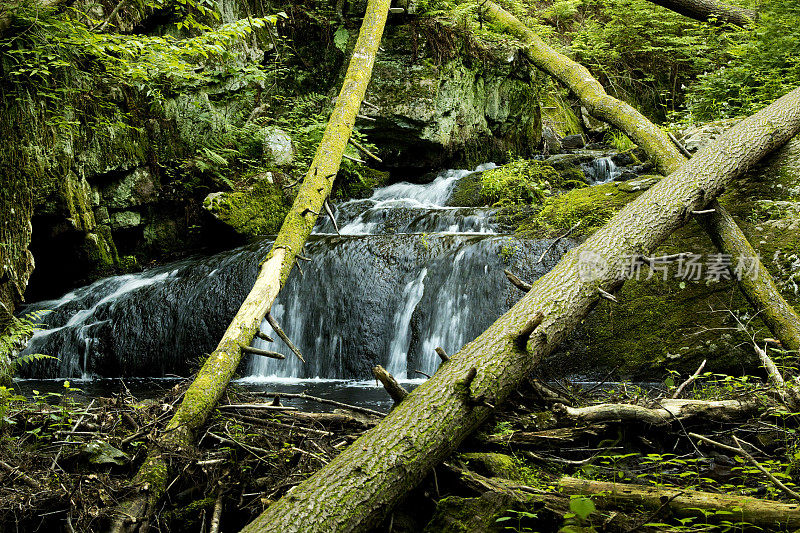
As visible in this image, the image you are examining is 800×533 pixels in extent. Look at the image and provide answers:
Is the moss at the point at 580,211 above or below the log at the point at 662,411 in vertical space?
above

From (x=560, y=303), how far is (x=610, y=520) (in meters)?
1.51

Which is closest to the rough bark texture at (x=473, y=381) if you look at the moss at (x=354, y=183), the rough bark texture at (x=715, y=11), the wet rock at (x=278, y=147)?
the rough bark texture at (x=715, y=11)

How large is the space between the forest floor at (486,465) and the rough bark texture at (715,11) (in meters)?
9.44

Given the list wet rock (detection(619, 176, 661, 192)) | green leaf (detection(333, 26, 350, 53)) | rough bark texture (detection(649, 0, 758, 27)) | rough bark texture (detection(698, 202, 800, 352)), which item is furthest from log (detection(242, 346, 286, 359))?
rough bark texture (detection(649, 0, 758, 27))

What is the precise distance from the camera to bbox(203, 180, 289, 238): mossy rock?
915 cm

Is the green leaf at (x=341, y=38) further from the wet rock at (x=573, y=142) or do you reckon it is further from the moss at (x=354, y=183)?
the wet rock at (x=573, y=142)

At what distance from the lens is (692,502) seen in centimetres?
225

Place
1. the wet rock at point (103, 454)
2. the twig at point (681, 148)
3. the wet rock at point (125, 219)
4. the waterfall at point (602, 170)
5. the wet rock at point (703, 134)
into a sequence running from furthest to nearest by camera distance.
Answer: the waterfall at point (602, 170) < the wet rock at point (125, 219) < the wet rock at point (703, 134) < the twig at point (681, 148) < the wet rock at point (103, 454)

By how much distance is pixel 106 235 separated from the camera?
9.07 meters

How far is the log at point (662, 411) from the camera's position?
2.96 m

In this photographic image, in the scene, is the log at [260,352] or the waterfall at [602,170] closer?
the log at [260,352]

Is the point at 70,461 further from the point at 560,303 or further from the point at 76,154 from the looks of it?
the point at 76,154

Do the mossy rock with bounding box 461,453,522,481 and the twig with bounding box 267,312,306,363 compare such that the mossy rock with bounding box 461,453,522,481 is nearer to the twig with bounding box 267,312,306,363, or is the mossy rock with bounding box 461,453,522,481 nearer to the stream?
the twig with bounding box 267,312,306,363

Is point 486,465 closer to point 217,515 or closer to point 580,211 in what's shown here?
point 217,515
